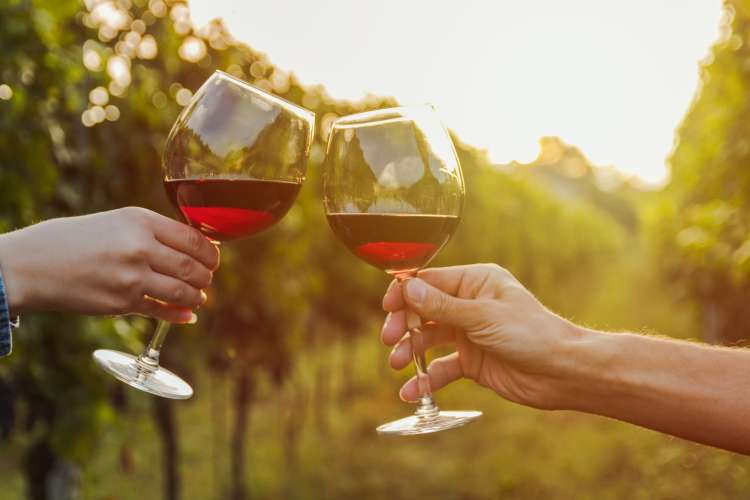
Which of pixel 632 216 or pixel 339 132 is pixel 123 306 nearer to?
pixel 339 132

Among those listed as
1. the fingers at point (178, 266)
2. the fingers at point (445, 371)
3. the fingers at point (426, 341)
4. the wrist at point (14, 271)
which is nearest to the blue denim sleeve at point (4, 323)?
the wrist at point (14, 271)

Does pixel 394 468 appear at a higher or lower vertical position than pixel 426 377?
lower

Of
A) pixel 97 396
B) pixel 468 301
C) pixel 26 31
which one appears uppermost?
pixel 26 31

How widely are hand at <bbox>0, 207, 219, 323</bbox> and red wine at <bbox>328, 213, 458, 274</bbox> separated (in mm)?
334

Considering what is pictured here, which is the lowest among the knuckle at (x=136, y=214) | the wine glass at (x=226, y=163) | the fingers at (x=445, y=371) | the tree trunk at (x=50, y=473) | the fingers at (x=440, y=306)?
the tree trunk at (x=50, y=473)

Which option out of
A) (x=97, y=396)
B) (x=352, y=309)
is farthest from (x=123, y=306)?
(x=352, y=309)

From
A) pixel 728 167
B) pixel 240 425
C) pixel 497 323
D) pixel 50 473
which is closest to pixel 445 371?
pixel 497 323

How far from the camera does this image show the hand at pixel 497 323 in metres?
1.90

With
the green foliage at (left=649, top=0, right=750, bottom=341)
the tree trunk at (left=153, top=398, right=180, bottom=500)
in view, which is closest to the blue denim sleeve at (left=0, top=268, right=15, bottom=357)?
the green foliage at (left=649, top=0, right=750, bottom=341)

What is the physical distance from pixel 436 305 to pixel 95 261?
27.6 inches

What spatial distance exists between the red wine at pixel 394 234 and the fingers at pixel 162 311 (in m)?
0.37

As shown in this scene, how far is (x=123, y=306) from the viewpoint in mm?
1761

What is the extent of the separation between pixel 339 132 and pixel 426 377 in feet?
1.77

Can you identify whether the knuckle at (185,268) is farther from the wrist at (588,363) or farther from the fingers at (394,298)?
the wrist at (588,363)
